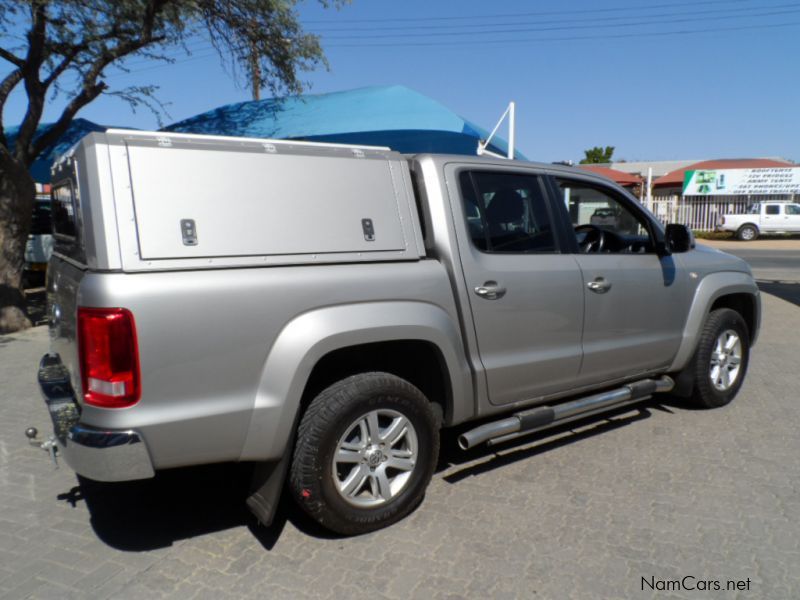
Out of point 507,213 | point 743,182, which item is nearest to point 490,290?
point 507,213

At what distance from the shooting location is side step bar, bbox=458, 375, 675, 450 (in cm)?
355

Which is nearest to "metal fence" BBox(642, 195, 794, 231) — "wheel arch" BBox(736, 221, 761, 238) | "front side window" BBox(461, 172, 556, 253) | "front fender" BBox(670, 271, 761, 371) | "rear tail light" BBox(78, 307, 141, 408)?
"wheel arch" BBox(736, 221, 761, 238)

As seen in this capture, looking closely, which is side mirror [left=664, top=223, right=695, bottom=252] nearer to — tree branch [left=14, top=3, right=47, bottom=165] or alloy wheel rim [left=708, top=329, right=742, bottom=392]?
alloy wheel rim [left=708, top=329, right=742, bottom=392]

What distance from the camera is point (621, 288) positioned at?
13.9 feet

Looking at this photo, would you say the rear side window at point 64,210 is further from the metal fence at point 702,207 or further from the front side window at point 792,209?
the front side window at point 792,209

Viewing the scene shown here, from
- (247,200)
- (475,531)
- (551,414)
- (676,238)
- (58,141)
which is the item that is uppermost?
(58,141)

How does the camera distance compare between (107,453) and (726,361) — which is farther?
(726,361)

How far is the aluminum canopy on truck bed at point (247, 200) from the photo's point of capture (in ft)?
8.50

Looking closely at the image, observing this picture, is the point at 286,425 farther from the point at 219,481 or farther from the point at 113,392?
the point at 219,481

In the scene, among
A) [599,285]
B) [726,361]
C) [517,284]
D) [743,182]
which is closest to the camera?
[517,284]

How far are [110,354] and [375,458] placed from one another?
1.36 m

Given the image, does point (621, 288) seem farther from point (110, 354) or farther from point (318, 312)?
point (110, 354)

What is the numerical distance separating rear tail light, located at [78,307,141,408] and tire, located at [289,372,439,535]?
81cm

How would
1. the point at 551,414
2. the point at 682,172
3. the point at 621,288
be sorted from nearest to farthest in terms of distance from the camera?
the point at 551,414
the point at 621,288
the point at 682,172
